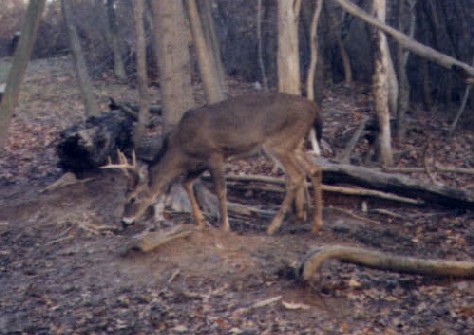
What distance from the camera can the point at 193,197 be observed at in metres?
9.34

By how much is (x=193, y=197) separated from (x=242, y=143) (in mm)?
821

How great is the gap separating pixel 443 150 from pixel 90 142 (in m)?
5.60

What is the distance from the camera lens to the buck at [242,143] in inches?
359

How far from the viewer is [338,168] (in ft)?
32.8

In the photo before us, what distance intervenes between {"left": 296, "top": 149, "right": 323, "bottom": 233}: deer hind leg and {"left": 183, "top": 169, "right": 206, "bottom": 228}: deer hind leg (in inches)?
46.6

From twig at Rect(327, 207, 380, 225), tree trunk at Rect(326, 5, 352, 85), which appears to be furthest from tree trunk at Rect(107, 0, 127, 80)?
twig at Rect(327, 207, 380, 225)

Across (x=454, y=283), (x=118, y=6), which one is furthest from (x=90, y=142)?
(x=118, y=6)

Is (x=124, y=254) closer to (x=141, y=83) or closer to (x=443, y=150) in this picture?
(x=141, y=83)

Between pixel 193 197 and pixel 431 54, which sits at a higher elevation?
pixel 431 54

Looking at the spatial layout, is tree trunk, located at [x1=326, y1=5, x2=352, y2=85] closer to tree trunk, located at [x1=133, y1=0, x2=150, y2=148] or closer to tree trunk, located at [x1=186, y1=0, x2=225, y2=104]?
tree trunk, located at [x1=133, y1=0, x2=150, y2=148]

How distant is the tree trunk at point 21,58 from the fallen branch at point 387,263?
535cm

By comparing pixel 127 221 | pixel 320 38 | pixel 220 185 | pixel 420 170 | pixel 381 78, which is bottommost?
pixel 127 221

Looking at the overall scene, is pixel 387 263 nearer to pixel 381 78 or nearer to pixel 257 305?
pixel 257 305

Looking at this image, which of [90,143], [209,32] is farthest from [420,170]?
[209,32]
